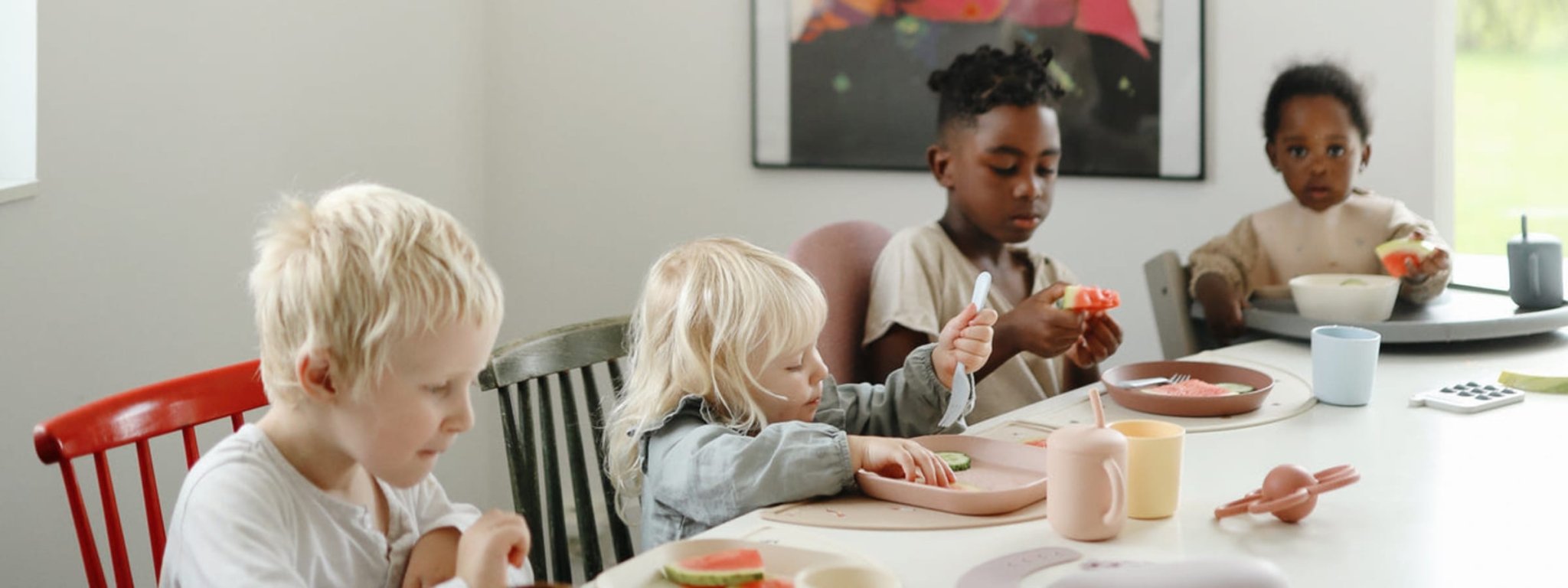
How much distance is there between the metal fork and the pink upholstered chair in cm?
45

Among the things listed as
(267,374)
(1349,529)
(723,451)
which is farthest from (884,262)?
(267,374)

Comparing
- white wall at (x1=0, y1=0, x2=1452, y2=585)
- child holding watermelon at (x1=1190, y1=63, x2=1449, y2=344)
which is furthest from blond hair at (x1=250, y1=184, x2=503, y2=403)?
child holding watermelon at (x1=1190, y1=63, x2=1449, y2=344)

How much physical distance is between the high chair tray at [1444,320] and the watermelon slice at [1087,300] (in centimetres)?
44

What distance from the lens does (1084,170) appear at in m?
2.78

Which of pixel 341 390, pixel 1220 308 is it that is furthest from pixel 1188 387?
pixel 341 390

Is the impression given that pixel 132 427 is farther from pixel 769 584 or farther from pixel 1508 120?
pixel 1508 120

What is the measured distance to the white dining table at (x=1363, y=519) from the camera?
1.18 meters

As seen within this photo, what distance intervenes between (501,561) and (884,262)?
4.09 ft

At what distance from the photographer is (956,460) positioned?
150cm

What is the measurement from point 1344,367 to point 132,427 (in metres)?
1.36

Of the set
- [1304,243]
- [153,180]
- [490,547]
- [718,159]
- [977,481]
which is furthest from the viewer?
[718,159]

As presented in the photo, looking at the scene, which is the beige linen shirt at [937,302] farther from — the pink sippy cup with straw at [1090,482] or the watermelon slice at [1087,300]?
the pink sippy cup with straw at [1090,482]

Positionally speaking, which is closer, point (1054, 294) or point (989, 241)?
point (1054, 294)

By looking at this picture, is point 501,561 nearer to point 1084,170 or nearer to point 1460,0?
point 1084,170
